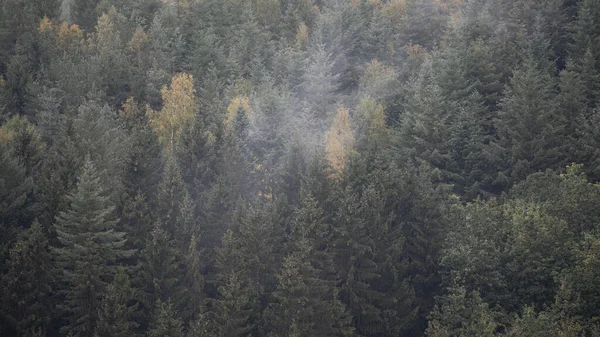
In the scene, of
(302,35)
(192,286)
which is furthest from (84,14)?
(192,286)

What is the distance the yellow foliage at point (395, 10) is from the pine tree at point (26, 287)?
5937 centimetres

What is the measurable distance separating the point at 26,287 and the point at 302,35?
49685mm

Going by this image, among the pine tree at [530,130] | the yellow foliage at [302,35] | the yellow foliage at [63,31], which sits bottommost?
the pine tree at [530,130]

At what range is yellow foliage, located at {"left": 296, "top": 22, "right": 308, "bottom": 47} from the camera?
71.6 m

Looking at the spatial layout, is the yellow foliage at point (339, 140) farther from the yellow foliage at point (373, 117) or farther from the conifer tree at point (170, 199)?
the conifer tree at point (170, 199)

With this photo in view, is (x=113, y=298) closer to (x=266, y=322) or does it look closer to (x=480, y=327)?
(x=266, y=322)

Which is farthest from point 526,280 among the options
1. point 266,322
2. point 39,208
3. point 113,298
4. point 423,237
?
point 39,208

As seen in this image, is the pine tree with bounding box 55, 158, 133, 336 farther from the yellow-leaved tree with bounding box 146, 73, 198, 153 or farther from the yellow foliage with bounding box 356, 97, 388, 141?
the yellow foliage with bounding box 356, 97, 388, 141

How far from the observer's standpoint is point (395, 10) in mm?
80125

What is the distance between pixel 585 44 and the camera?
181 ft

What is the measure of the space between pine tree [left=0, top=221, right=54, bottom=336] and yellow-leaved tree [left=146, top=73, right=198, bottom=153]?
25.7 meters

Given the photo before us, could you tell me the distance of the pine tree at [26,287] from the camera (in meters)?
32.2

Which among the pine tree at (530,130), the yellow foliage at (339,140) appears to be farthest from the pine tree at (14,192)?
the pine tree at (530,130)

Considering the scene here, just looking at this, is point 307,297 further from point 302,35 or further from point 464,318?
point 302,35
